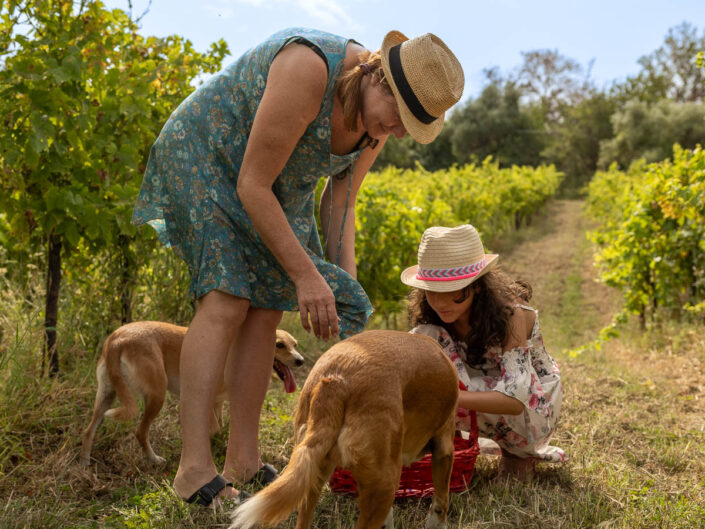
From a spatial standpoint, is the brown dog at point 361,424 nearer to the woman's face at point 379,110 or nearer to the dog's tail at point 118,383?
the woman's face at point 379,110

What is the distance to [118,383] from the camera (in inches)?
138

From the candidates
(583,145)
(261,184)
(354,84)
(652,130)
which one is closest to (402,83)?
(354,84)

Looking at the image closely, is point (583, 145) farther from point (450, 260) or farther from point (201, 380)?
point (201, 380)

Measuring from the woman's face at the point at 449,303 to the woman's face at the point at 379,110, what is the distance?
94 cm

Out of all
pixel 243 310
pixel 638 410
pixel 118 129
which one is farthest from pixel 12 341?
pixel 638 410

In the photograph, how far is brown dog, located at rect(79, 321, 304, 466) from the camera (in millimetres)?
3408

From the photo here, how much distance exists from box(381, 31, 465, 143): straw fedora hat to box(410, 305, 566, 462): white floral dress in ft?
4.14

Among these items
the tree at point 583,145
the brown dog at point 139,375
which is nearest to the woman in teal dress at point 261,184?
the brown dog at point 139,375

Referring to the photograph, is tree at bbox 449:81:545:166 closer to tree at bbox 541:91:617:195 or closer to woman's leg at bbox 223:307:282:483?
tree at bbox 541:91:617:195

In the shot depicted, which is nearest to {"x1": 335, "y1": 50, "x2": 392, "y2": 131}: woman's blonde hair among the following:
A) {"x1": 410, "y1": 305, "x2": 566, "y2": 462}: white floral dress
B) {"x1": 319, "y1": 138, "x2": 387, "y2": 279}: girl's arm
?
{"x1": 319, "y1": 138, "x2": 387, "y2": 279}: girl's arm

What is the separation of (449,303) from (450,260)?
8.6 inches

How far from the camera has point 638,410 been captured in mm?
4508

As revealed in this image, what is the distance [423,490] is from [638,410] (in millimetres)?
A: 2403

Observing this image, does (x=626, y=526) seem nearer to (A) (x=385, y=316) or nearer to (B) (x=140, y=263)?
(B) (x=140, y=263)
